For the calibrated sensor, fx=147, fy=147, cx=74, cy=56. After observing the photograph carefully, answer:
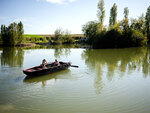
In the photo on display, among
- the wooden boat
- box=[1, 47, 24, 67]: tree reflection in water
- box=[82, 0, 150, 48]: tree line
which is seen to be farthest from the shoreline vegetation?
the wooden boat

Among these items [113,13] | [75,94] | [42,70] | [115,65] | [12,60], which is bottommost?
[75,94]

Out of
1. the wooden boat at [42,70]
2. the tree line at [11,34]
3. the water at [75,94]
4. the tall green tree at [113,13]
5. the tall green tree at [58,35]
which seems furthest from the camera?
the tall green tree at [58,35]

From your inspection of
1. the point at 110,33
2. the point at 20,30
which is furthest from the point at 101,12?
the point at 20,30

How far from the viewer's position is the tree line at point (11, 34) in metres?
58.2

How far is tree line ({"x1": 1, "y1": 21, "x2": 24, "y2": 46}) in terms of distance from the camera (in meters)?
58.2

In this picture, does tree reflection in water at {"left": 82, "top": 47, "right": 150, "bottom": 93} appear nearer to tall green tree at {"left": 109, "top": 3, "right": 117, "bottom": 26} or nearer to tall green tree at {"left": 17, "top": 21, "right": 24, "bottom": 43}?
tall green tree at {"left": 109, "top": 3, "right": 117, "bottom": 26}

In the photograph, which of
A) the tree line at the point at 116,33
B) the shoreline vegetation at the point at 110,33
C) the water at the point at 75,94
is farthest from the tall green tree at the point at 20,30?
the water at the point at 75,94

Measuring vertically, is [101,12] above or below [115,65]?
above

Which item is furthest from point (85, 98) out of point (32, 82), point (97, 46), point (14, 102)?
point (97, 46)

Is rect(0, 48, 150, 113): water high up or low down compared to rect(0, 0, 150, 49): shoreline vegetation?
down

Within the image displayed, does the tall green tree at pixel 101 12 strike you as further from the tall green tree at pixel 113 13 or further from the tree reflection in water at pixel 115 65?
the tree reflection in water at pixel 115 65

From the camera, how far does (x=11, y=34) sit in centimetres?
5759

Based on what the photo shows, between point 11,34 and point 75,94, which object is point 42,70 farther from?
point 11,34

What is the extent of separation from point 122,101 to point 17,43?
2384 inches
